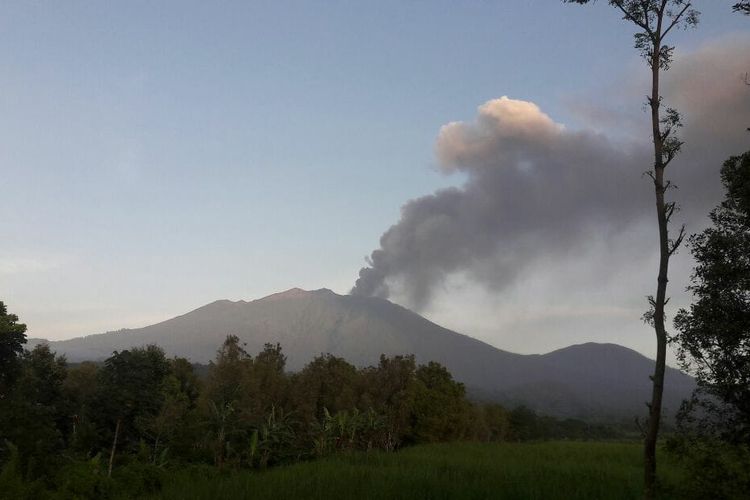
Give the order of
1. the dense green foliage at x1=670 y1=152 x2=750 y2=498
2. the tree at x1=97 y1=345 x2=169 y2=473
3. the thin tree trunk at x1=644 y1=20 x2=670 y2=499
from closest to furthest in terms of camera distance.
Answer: the thin tree trunk at x1=644 y1=20 x2=670 y2=499 → the dense green foliage at x1=670 y1=152 x2=750 y2=498 → the tree at x1=97 y1=345 x2=169 y2=473

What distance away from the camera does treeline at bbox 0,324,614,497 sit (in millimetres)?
21328

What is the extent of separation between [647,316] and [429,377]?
44.7 m

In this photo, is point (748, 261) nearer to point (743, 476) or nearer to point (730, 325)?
point (730, 325)

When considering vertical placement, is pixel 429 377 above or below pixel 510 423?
above

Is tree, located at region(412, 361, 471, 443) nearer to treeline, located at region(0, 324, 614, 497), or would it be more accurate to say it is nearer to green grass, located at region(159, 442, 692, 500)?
treeline, located at region(0, 324, 614, 497)

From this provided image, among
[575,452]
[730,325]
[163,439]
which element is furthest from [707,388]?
[163,439]

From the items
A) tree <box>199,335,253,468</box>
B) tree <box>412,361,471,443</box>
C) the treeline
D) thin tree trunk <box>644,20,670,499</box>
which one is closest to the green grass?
thin tree trunk <box>644,20,670,499</box>

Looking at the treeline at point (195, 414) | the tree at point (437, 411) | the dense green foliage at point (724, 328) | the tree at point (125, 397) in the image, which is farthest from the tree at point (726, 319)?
the tree at point (437, 411)

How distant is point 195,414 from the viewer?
121ft

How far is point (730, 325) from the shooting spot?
608 inches

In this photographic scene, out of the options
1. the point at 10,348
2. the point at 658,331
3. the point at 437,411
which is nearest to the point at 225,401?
the point at 10,348

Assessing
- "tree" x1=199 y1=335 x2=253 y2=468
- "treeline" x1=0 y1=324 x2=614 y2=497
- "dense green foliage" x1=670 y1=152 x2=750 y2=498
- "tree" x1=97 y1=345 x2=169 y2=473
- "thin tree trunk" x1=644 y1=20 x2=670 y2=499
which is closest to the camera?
"thin tree trunk" x1=644 y1=20 x2=670 y2=499

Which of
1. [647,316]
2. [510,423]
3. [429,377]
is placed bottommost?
[510,423]

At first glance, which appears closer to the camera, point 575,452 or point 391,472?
point 391,472
